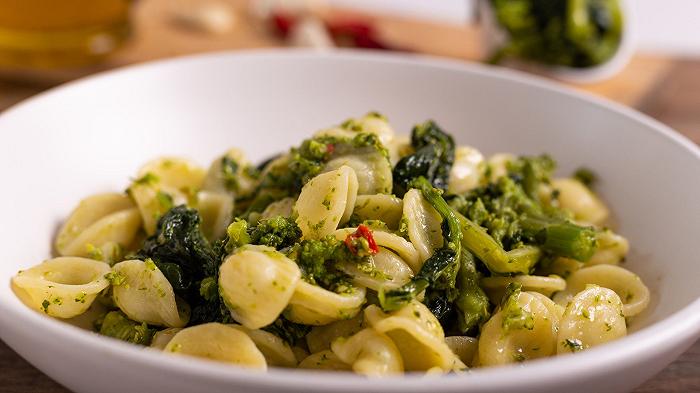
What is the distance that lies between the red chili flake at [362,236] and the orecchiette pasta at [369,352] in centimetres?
25

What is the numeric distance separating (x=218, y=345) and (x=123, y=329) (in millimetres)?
449

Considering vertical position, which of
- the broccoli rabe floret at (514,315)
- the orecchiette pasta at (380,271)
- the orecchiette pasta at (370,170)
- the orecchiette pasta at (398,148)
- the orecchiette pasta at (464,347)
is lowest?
the orecchiette pasta at (464,347)

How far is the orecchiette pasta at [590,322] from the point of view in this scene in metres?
2.40

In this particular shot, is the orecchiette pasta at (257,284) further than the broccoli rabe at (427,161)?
No

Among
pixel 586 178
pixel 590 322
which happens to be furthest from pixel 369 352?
pixel 586 178

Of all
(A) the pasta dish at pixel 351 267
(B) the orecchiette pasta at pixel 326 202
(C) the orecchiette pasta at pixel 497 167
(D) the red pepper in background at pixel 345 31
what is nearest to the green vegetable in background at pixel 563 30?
(D) the red pepper in background at pixel 345 31

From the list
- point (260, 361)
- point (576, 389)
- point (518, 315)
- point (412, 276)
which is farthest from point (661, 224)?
point (260, 361)

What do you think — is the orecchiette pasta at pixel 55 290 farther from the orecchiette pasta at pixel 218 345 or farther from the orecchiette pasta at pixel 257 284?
the orecchiette pasta at pixel 257 284

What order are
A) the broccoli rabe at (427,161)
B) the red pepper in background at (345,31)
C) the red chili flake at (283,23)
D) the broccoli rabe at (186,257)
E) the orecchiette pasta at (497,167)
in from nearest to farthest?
the broccoli rabe at (186,257), the broccoli rabe at (427,161), the orecchiette pasta at (497,167), the red pepper in background at (345,31), the red chili flake at (283,23)

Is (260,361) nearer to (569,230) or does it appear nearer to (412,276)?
(412,276)

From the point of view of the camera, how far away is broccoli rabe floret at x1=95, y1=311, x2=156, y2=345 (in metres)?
2.46

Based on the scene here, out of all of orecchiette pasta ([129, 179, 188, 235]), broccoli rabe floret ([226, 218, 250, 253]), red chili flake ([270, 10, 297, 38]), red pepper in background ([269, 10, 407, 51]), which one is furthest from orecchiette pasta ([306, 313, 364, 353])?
red chili flake ([270, 10, 297, 38])

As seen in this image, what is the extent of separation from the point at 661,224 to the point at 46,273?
7.35 feet

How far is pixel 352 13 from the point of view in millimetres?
6137
